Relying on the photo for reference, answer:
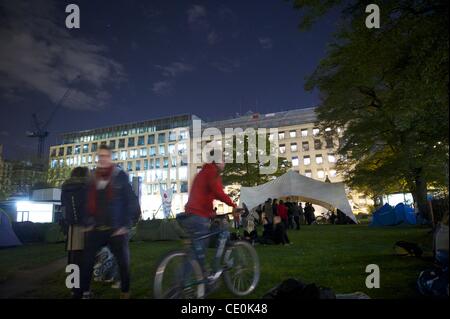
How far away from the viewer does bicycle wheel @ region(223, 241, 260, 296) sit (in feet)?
17.0

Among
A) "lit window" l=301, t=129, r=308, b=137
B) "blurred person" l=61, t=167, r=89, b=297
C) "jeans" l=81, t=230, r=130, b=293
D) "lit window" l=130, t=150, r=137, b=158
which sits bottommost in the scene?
"jeans" l=81, t=230, r=130, b=293

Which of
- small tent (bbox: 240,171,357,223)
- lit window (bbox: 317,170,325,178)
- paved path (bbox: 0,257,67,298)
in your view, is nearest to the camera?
paved path (bbox: 0,257,67,298)

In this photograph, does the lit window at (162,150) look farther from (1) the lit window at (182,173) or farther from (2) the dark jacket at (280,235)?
(2) the dark jacket at (280,235)

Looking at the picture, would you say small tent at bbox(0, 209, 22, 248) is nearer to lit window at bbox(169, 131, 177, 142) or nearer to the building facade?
the building facade

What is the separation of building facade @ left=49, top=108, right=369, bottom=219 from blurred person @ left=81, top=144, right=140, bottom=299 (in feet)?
220

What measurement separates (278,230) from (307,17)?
8320 millimetres

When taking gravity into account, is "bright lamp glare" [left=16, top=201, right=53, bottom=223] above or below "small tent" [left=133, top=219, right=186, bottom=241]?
above

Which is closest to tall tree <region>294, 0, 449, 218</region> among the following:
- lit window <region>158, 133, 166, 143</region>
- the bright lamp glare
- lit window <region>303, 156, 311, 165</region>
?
the bright lamp glare

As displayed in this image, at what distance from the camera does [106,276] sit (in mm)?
6715

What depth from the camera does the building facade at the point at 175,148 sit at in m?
73.9

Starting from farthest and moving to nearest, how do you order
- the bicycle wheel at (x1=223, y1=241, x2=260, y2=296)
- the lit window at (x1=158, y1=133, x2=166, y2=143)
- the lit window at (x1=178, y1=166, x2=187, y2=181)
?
the lit window at (x1=158, y1=133, x2=166, y2=143)
the lit window at (x1=178, y1=166, x2=187, y2=181)
the bicycle wheel at (x1=223, y1=241, x2=260, y2=296)

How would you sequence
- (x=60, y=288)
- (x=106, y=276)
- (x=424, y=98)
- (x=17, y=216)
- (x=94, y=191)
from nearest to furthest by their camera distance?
(x=94, y=191)
(x=60, y=288)
(x=106, y=276)
(x=424, y=98)
(x=17, y=216)
